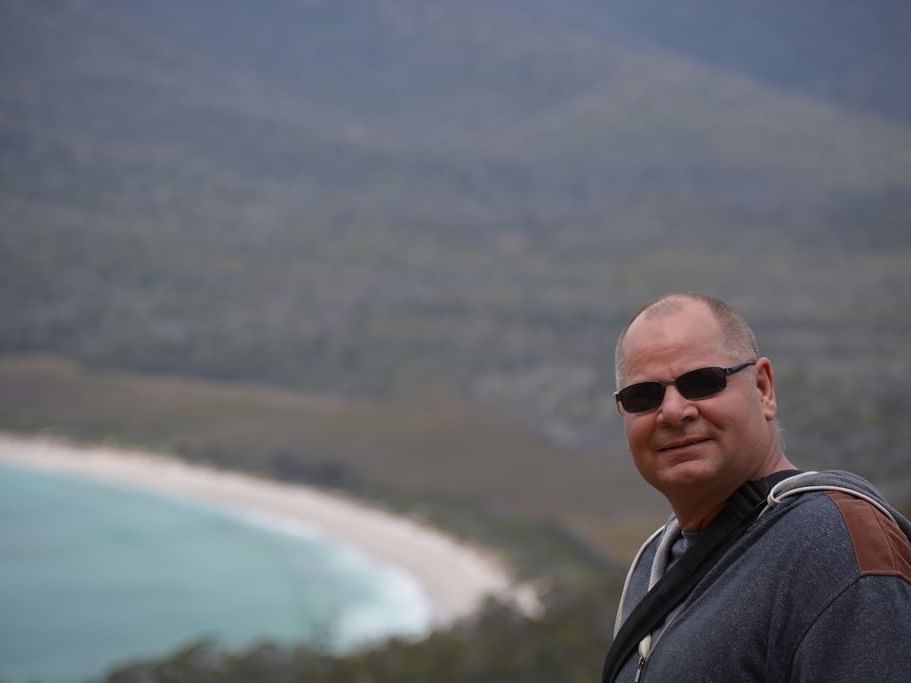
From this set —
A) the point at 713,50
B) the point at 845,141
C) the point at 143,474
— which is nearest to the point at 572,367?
the point at 143,474

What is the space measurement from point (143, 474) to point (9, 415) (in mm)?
10650

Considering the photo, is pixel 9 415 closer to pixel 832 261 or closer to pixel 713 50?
pixel 832 261

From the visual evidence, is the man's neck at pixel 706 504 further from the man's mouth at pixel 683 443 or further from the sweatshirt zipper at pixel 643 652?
the sweatshirt zipper at pixel 643 652

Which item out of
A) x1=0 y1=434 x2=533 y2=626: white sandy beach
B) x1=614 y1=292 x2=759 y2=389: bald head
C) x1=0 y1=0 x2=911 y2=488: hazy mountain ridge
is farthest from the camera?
x1=0 y1=0 x2=911 y2=488: hazy mountain ridge

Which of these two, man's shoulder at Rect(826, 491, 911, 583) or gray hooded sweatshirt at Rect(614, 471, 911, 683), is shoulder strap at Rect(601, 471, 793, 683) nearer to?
gray hooded sweatshirt at Rect(614, 471, 911, 683)

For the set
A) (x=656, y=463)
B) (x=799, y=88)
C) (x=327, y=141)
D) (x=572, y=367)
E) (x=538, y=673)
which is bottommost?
(x=656, y=463)

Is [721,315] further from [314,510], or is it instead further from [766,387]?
[314,510]

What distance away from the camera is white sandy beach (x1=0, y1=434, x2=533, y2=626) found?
33219 millimetres

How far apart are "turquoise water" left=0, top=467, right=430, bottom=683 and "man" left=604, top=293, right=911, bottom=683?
2575cm

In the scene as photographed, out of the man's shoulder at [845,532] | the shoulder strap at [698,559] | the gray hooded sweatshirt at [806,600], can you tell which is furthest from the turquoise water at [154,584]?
the man's shoulder at [845,532]

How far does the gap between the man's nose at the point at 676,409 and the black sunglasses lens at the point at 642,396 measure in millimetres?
34

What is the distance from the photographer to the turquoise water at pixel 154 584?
3038 cm

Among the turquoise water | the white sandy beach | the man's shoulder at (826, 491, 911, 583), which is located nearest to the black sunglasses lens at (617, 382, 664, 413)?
the man's shoulder at (826, 491, 911, 583)

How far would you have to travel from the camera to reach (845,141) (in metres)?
116
